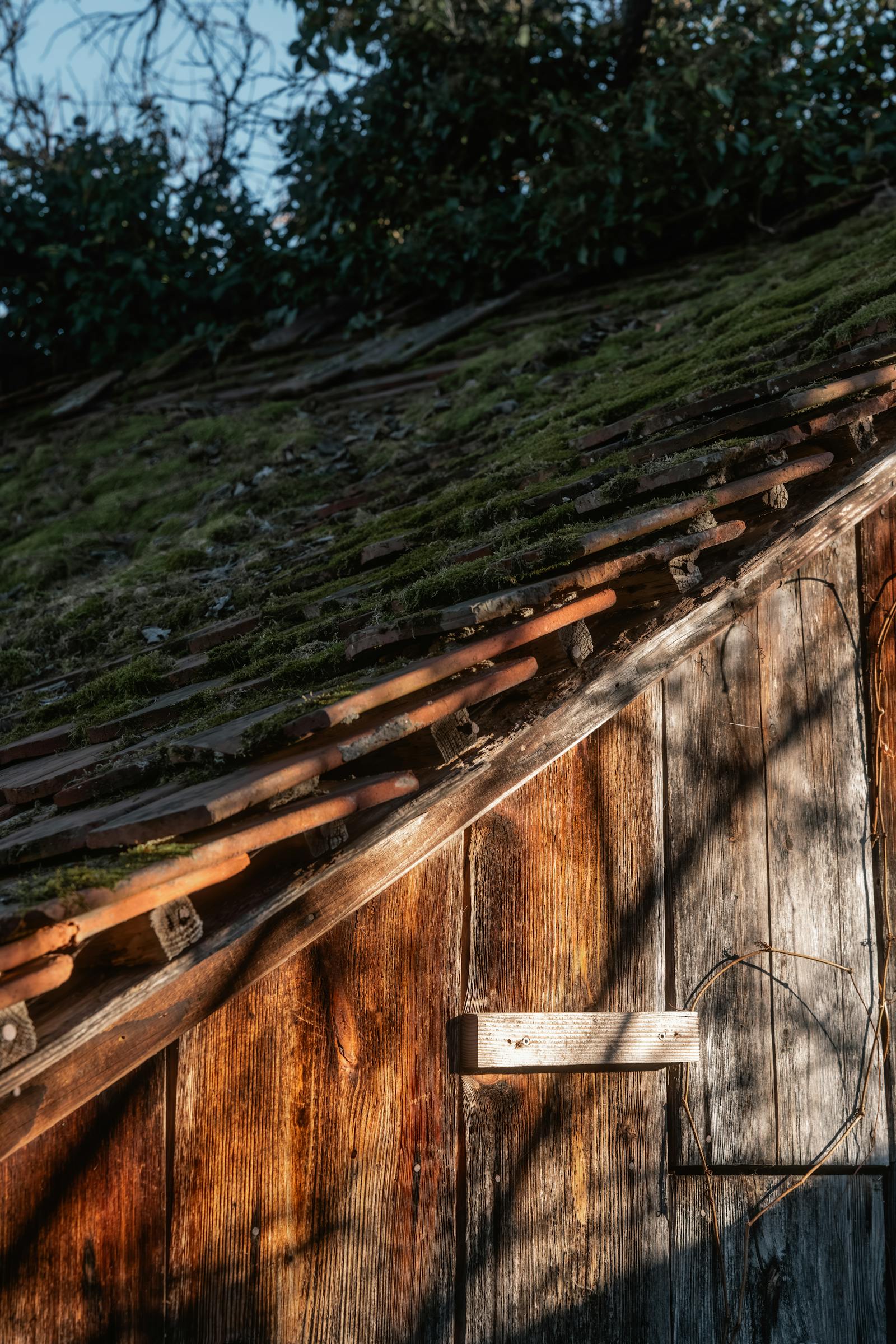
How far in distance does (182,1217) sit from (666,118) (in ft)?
25.4

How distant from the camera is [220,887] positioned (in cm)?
186

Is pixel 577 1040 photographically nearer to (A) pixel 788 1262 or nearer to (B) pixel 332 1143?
(B) pixel 332 1143

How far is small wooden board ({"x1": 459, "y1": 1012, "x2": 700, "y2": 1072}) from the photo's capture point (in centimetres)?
247

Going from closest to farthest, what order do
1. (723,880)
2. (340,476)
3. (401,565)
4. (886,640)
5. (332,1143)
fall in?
(332,1143) < (723,880) < (401,565) < (886,640) < (340,476)

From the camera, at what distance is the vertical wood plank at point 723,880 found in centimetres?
280

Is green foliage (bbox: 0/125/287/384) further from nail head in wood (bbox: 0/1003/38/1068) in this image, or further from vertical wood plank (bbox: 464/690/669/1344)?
nail head in wood (bbox: 0/1003/38/1068)

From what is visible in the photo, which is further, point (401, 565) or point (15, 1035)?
point (401, 565)

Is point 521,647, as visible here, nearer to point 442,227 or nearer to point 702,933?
point 702,933

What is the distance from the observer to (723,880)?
9.66 ft

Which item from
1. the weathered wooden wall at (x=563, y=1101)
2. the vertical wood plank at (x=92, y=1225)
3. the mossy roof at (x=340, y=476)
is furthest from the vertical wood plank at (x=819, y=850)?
the vertical wood plank at (x=92, y=1225)

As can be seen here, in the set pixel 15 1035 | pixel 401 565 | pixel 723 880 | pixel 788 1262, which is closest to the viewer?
pixel 15 1035

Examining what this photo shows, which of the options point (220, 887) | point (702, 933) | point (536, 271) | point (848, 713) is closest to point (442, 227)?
point (536, 271)

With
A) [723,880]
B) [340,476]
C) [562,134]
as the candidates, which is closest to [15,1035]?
[723,880]

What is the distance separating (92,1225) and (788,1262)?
192 centimetres
